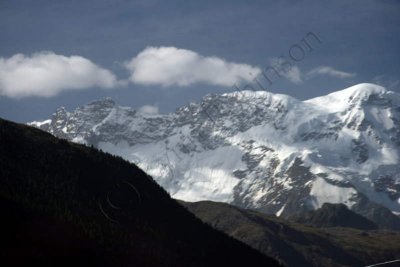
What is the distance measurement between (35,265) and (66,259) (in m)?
12.9

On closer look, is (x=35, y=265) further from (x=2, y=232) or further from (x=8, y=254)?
(x=2, y=232)

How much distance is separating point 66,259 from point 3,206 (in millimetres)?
30490

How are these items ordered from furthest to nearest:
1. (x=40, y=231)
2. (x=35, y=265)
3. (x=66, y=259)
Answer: (x=40, y=231), (x=66, y=259), (x=35, y=265)

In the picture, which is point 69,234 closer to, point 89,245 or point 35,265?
point 89,245

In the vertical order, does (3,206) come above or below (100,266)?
above

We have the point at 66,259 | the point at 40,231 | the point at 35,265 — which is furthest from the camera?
the point at 40,231

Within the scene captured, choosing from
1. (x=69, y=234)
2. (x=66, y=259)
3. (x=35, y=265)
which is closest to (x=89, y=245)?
(x=69, y=234)

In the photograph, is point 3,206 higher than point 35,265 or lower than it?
higher

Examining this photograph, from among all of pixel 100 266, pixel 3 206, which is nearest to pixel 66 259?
pixel 100 266

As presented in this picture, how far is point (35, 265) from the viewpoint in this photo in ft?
549

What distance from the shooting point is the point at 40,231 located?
193000 millimetres

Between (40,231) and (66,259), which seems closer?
(66,259)

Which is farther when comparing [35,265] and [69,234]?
[69,234]

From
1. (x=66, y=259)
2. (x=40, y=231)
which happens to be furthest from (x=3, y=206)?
(x=66, y=259)
